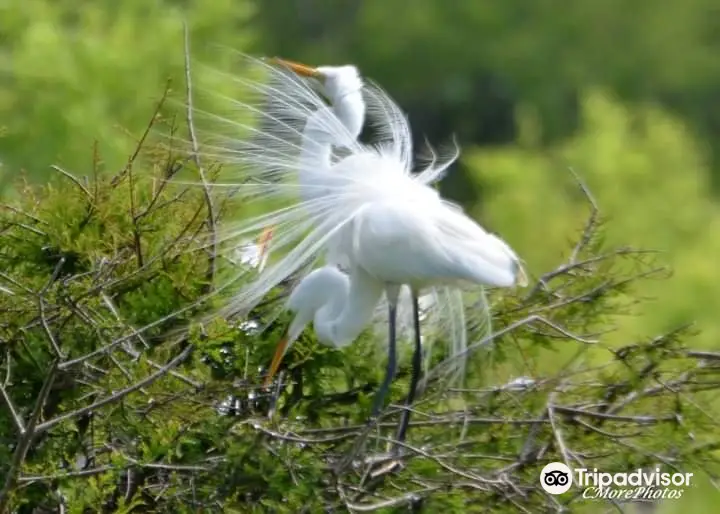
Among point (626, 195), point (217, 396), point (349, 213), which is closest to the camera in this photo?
point (217, 396)

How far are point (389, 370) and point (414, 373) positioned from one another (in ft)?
0.24

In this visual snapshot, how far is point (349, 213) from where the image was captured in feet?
12.1

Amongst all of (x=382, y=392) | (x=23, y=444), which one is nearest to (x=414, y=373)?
(x=382, y=392)

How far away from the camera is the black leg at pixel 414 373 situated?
10.5 ft

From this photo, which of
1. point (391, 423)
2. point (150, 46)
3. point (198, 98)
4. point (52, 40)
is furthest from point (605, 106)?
point (391, 423)

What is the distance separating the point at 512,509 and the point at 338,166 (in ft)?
3.74

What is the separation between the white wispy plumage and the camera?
11.5ft

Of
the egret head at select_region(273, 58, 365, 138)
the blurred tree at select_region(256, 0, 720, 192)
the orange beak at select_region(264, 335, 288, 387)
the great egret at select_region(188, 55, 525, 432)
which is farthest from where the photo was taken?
the blurred tree at select_region(256, 0, 720, 192)

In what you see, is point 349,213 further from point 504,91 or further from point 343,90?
point 504,91

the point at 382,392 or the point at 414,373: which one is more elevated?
the point at 414,373

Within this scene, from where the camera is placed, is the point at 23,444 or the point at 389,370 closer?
the point at 23,444

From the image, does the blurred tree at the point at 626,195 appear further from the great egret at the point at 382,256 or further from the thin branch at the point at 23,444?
the thin branch at the point at 23,444

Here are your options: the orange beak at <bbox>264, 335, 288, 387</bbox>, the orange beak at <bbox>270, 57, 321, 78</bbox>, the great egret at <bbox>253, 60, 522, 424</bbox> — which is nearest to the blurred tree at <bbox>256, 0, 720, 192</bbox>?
the orange beak at <bbox>270, 57, 321, 78</bbox>

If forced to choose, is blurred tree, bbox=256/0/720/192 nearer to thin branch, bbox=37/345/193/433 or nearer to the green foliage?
the green foliage
